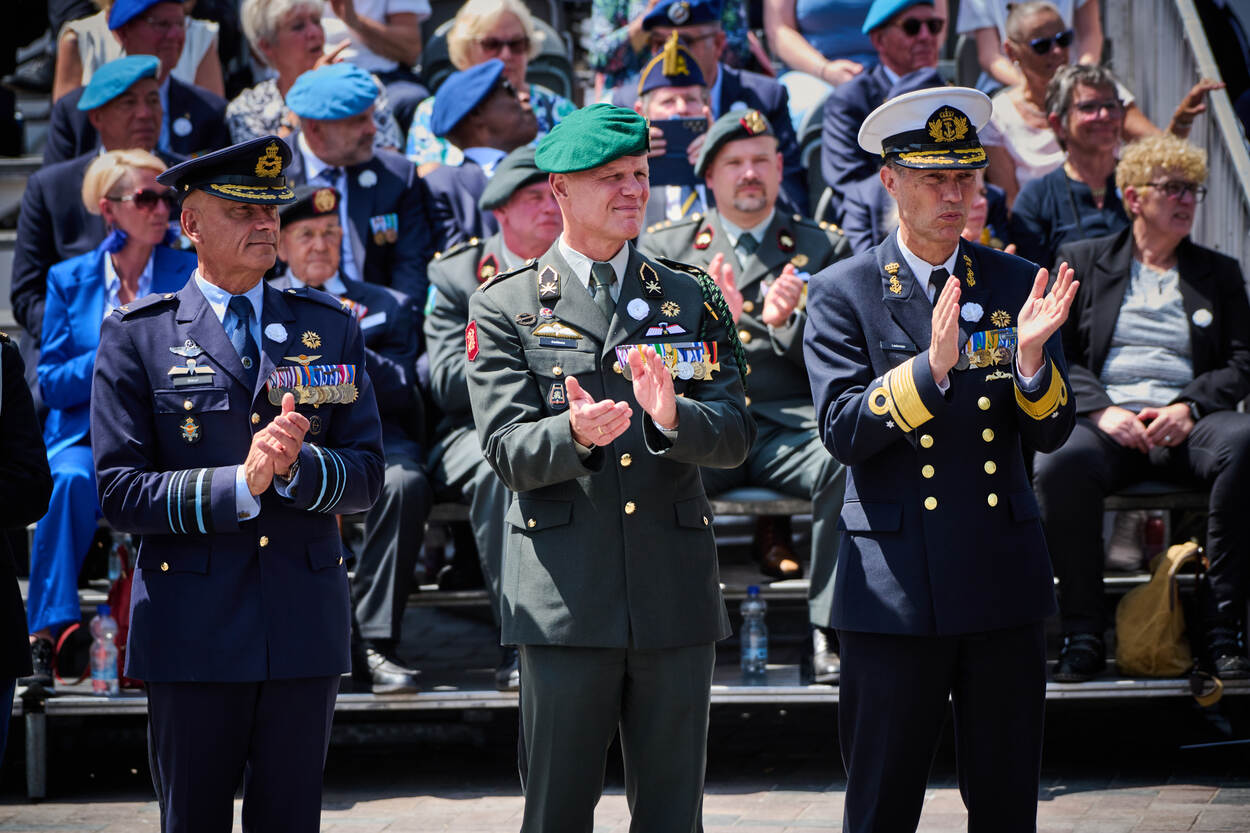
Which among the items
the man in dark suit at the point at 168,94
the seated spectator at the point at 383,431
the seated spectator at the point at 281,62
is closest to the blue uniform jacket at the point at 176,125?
the man in dark suit at the point at 168,94

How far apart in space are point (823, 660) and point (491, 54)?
12.3ft

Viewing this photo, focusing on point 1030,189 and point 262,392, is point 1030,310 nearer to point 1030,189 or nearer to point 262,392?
point 262,392

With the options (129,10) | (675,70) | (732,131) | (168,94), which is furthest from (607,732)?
(129,10)

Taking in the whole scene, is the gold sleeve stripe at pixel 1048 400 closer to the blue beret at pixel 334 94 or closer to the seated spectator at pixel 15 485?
the seated spectator at pixel 15 485

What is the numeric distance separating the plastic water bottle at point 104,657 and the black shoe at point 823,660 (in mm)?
2606

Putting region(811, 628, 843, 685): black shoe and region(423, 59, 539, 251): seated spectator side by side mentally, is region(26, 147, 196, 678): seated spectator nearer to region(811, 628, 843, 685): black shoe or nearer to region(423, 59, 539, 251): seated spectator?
region(423, 59, 539, 251): seated spectator

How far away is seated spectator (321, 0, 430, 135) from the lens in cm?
892

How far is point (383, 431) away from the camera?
6.29 m

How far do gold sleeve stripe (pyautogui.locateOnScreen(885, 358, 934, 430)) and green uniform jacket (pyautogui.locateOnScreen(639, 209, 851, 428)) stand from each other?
2306mm

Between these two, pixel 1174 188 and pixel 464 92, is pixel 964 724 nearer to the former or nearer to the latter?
pixel 1174 188

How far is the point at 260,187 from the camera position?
12.8ft

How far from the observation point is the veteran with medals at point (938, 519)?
153 inches

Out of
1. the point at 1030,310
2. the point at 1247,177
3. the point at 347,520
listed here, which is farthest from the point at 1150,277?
the point at 347,520

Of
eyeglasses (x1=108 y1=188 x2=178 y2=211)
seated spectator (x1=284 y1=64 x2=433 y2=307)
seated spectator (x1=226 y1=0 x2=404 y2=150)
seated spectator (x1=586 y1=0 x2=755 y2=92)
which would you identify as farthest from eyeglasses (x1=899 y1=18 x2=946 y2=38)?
eyeglasses (x1=108 y1=188 x2=178 y2=211)
